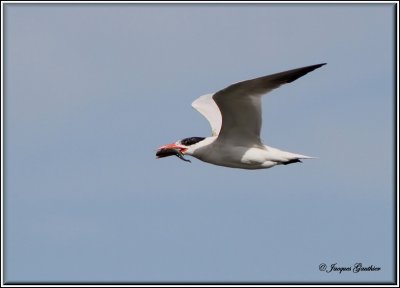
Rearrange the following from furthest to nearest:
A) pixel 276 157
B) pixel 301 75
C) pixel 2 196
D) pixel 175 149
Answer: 1. pixel 2 196
2. pixel 175 149
3. pixel 276 157
4. pixel 301 75

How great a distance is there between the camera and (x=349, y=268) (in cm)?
1466

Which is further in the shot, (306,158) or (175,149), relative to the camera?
(175,149)

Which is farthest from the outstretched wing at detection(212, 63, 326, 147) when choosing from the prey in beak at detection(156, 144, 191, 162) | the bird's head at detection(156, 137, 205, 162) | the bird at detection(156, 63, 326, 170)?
the prey in beak at detection(156, 144, 191, 162)

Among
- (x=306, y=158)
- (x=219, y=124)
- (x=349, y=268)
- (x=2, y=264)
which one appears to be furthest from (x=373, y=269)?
(x=2, y=264)

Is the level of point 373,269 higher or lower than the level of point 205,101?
lower

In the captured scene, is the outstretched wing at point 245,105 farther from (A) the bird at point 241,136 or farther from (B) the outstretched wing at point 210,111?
(B) the outstretched wing at point 210,111

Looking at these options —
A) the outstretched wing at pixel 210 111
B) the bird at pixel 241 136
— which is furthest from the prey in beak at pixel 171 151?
the outstretched wing at pixel 210 111

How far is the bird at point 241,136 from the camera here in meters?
14.3

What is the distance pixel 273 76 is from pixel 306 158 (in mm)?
1622

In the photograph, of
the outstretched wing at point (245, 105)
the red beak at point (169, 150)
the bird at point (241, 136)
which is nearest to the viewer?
the outstretched wing at point (245, 105)

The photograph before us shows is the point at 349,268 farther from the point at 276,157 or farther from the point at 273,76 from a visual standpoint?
the point at 273,76

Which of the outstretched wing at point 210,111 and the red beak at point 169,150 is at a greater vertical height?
the outstretched wing at point 210,111

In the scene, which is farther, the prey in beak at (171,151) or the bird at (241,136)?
the prey in beak at (171,151)

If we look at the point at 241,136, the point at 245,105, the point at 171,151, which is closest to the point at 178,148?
the point at 171,151
